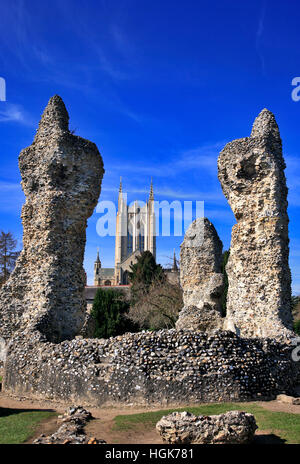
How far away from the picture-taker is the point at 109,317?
1014 inches

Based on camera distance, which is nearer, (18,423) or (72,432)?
(72,432)

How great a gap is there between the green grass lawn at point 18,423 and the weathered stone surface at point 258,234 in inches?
259

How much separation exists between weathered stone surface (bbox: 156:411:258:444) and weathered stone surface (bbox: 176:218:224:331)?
516 inches

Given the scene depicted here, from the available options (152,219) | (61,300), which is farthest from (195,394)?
(152,219)

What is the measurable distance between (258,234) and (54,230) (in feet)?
21.4

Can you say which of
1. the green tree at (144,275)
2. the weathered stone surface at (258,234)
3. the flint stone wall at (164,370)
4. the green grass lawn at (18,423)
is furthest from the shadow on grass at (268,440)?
the green tree at (144,275)

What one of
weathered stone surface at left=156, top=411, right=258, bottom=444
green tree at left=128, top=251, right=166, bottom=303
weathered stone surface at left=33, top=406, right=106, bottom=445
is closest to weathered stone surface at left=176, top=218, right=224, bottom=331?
green tree at left=128, top=251, right=166, bottom=303

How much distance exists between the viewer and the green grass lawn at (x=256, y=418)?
677 cm

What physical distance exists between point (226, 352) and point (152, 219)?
326ft

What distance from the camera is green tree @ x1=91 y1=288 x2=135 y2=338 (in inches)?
984

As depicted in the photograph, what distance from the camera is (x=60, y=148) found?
13.4 meters

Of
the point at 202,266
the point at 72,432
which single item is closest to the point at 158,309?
the point at 202,266

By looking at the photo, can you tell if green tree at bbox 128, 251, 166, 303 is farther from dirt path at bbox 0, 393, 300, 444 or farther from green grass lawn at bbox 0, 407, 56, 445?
green grass lawn at bbox 0, 407, 56, 445

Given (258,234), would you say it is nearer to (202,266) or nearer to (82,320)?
(82,320)
